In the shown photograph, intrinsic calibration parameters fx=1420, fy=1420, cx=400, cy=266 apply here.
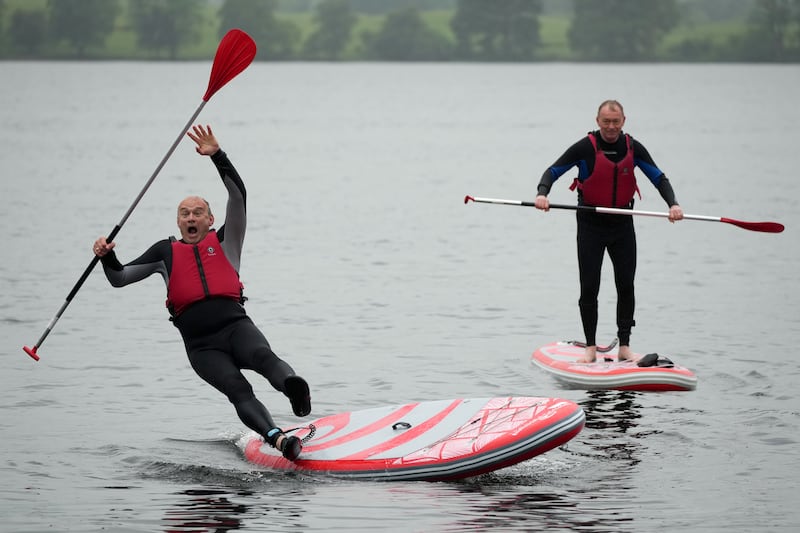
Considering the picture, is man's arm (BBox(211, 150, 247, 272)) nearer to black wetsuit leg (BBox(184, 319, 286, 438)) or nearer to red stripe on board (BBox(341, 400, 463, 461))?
black wetsuit leg (BBox(184, 319, 286, 438))

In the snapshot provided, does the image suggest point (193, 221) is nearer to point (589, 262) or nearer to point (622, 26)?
point (589, 262)

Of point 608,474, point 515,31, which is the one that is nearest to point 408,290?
point 608,474

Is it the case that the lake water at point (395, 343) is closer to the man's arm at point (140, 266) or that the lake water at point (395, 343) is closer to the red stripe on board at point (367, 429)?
the red stripe on board at point (367, 429)

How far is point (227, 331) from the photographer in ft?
29.7

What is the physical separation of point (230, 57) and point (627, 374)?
4176 millimetres

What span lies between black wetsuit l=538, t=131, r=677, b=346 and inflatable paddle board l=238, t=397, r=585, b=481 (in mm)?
2468

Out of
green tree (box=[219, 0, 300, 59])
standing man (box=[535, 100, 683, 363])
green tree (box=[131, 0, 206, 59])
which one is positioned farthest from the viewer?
green tree (box=[219, 0, 300, 59])

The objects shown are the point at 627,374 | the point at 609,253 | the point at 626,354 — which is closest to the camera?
the point at 609,253

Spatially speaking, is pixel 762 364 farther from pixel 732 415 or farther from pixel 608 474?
pixel 608 474

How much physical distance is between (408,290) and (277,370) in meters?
9.08

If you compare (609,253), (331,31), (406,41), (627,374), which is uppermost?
(331,31)

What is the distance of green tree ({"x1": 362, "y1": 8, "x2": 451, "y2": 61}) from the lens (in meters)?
129

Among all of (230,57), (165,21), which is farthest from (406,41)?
(230,57)

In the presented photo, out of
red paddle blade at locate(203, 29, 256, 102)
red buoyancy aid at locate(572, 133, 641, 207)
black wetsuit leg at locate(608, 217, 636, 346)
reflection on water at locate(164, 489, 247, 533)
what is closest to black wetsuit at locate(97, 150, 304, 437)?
reflection on water at locate(164, 489, 247, 533)
